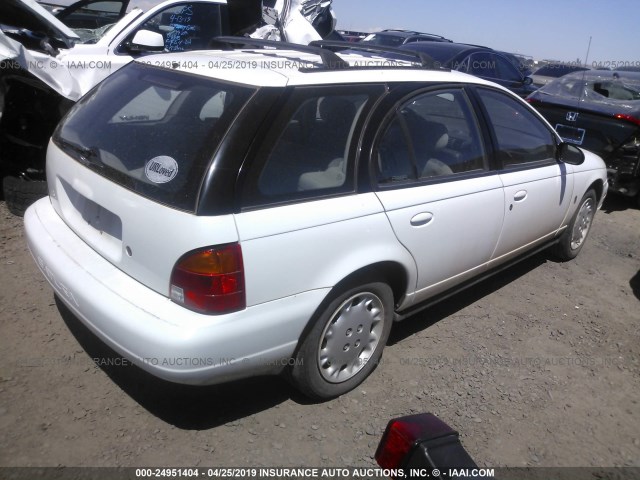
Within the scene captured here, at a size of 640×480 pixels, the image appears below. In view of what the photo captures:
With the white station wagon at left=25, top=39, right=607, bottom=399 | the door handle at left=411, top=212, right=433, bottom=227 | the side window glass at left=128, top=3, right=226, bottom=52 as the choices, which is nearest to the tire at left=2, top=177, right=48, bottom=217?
the white station wagon at left=25, top=39, right=607, bottom=399

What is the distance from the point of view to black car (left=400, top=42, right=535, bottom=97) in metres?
8.47

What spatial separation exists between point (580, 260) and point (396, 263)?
3.13 meters

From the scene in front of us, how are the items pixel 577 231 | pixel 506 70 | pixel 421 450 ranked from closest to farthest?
pixel 421 450 < pixel 577 231 < pixel 506 70

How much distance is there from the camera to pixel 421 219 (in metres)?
2.89

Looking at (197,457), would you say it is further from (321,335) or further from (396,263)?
(396,263)

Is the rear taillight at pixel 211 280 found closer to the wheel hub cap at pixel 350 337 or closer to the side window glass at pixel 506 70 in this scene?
the wheel hub cap at pixel 350 337

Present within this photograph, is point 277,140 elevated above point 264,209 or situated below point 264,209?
above

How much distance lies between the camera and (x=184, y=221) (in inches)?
84.7

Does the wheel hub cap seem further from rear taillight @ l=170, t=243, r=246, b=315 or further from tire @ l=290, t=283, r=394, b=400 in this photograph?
rear taillight @ l=170, t=243, r=246, b=315

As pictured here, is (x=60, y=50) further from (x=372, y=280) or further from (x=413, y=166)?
→ (x=372, y=280)

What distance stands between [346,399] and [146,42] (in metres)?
4.19

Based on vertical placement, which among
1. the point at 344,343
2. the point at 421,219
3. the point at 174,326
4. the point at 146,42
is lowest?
the point at 344,343

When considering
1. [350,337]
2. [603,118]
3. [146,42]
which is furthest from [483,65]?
[350,337]

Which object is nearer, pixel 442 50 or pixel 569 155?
pixel 569 155
